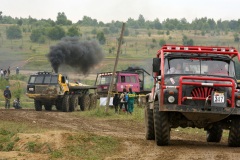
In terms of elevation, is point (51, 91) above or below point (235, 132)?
below

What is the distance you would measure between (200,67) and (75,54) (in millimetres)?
30844

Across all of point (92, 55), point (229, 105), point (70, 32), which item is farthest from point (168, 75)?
point (70, 32)

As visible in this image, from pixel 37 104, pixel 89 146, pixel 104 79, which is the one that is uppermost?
pixel 89 146

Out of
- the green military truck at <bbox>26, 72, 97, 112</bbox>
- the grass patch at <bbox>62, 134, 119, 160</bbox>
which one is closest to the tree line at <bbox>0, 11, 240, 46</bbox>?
the green military truck at <bbox>26, 72, 97, 112</bbox>

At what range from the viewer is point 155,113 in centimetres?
1558

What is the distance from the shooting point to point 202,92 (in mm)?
15148

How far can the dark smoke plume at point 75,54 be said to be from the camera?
43844mm

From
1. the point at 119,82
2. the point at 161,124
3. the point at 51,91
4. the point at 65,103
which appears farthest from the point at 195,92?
the point at 119,82

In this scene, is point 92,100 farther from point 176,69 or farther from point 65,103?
point 176,69

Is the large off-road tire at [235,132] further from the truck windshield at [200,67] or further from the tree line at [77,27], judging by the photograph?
the tree line at [77,27]

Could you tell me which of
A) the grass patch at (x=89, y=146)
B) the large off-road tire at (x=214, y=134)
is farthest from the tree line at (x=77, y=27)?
the grass patch at (x=89, y=146)

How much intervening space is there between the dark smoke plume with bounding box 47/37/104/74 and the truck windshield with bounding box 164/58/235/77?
27651 mm

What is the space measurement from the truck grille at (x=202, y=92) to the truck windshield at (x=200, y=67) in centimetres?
108

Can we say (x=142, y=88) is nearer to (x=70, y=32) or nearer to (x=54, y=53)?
(x=54, y=53)
